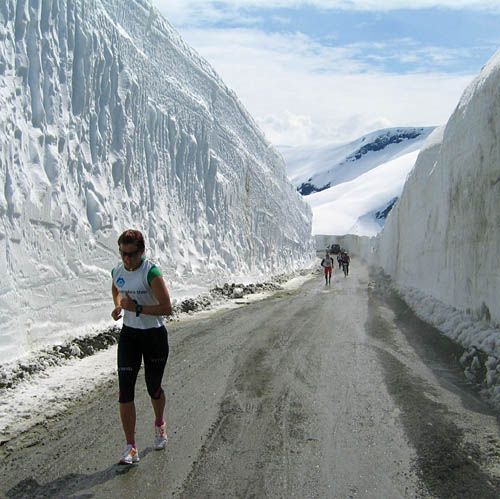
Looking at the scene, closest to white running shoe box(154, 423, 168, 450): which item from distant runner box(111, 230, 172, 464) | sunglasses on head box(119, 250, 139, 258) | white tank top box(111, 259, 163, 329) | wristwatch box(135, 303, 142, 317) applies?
distant runner box(111, 230, 172, 464)

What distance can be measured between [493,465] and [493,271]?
448cm

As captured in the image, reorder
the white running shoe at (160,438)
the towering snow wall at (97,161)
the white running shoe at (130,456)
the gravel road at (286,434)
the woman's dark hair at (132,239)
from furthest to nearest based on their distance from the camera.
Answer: the towering snow wall at (97,161)
the white running shoe at (160,438)
the woman's dark hair at (132,239)
the white running shoe at (130,456)
the gravel road at (286,434)

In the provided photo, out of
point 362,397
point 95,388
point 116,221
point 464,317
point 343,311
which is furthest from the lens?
point 343,311

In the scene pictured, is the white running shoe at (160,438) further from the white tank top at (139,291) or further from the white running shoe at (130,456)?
the white tank top at (139,291)

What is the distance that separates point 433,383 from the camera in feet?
20.5

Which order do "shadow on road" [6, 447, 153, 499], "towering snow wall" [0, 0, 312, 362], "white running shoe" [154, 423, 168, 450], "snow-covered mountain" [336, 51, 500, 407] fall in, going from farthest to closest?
"towering snow wall" [0, 0, 312, 362] → "snow-covered mountain" [336, 51, 500, 407] → "white running shoe" [154, 423, 168, 450] → "shadow on road" [6, 447, 153, 499]

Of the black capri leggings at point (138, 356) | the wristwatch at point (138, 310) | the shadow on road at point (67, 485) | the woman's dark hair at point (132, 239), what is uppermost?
the woman's dark hair at point (132, 239)

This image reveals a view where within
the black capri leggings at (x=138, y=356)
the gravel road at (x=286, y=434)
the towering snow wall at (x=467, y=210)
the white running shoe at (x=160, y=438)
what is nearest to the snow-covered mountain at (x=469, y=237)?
the towering snow wall at (x=467, y=210)

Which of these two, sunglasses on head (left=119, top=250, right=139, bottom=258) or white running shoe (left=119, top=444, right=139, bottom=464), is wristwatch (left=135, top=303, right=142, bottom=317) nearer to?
sunglasses on head (left=119, top=250, right=139, bottom=258)

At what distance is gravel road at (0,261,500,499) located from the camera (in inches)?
145

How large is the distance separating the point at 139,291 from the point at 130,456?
1221 millimetres

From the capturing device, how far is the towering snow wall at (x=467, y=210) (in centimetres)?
815

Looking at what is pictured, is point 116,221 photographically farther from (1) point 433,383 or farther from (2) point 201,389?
(1) point 433,383

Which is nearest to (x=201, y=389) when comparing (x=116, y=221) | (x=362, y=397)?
(x=362, y=397)
